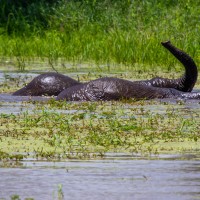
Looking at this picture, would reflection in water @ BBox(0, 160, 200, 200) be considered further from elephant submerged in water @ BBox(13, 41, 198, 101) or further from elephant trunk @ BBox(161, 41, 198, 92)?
elephant trunk @ BBox(161, 41, 198, 92)

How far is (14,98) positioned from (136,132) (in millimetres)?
4185

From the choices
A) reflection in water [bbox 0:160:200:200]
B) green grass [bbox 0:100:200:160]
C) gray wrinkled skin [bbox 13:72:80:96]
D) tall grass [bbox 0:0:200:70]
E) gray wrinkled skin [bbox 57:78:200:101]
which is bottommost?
reflection in water [bbox 0:160:200:200]

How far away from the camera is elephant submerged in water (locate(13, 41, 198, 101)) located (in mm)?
12086

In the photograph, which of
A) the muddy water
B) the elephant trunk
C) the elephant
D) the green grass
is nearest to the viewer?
the muddy water

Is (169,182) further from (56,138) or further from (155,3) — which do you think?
(155,3)

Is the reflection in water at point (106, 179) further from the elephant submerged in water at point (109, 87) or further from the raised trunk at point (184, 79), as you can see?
the raised trunk at point (184, 79)

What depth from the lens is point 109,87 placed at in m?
12.1

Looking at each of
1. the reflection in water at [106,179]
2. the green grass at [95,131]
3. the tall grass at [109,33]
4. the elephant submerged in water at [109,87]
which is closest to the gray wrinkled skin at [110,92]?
the elephant submerged in water at [109,87]

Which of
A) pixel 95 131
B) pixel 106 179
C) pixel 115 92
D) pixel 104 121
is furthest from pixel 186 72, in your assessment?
pixel 106 179

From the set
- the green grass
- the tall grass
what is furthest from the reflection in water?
the tall grass

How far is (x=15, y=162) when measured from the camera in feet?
22.7

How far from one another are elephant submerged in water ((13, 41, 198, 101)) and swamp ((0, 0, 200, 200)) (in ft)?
0.97

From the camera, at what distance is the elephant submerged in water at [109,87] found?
12.1 metres

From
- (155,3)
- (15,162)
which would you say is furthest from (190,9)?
(15,162)
